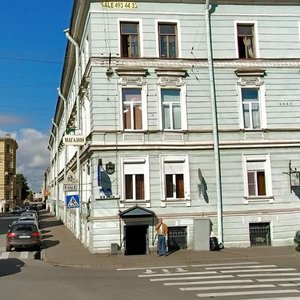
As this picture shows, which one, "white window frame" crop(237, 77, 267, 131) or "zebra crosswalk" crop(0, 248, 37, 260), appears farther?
"white window frame" crop(237, 77, 267, 131)

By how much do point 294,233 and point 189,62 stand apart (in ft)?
32.1

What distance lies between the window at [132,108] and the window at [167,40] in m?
2.32

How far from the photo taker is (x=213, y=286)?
12.9m

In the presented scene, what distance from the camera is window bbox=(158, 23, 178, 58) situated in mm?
22641

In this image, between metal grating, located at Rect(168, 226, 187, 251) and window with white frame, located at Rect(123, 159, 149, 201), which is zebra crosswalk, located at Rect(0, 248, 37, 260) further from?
metal grating, located at Rect(168, 226, 187, 251)

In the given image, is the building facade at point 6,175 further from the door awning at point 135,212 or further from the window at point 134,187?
the door awning at point 135,212

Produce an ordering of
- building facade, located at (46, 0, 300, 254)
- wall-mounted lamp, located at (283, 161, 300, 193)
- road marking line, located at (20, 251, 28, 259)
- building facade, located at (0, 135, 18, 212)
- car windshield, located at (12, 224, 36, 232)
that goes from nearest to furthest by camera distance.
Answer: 1. building facade, located at (46, 0, 300, 254)
2. road marking line, located at (20, 251, 28, 259)
3. wall-mounted lamp, located at (283, 161, 300, 193)
4. car windshield, located at (12, 224, 36, 232)
5. building facade, located at (0, 135, 18, 212)

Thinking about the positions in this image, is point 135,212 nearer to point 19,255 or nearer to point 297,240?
point 19,255

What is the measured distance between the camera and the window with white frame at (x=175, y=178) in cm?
2198

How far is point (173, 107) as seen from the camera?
2250 cm

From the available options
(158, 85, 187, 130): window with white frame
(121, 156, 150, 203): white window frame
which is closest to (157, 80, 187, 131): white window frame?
(158, 85, 187, 130): window with white frame

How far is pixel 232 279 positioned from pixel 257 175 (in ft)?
30.9

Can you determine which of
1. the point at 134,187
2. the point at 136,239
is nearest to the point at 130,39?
the point at 134,187

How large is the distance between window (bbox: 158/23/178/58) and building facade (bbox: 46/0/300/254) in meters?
0.05
